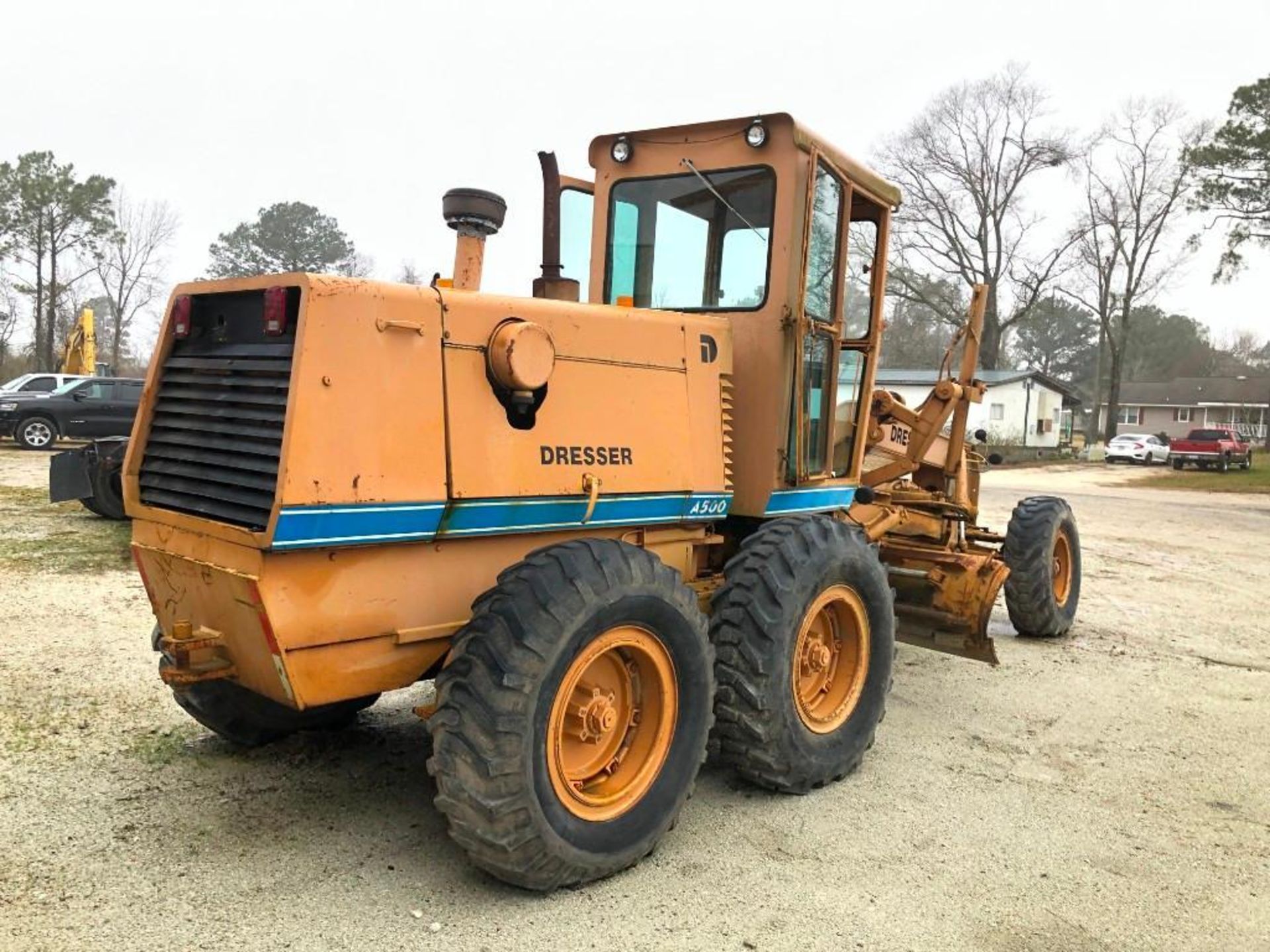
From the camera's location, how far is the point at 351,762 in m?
4.41

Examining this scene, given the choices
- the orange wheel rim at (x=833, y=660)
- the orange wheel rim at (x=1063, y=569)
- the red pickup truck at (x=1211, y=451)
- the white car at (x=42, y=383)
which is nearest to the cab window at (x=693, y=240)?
the orange wheel rim at (x=833, y=660)

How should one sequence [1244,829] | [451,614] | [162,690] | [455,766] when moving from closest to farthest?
1. [455,766]
2. [451,614]
3. [1244,829]
4. [162,690]

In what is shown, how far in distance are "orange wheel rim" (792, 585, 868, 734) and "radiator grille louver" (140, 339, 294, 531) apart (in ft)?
7.88

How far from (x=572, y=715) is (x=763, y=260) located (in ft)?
7.67

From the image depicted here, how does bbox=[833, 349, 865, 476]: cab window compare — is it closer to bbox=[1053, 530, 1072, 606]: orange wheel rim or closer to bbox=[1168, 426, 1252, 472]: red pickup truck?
bbox=[1053, 530, 1072, 606]: orange wheel rim

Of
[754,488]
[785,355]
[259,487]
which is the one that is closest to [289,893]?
[259,487]

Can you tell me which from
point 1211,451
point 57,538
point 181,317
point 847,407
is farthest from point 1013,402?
point 181,317

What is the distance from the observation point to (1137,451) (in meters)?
40.2

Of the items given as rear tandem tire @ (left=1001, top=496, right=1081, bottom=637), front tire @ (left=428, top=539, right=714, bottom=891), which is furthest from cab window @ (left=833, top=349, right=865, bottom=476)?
rear tandem tire @ (left=1001, top=496, right=1081, bottom=637)

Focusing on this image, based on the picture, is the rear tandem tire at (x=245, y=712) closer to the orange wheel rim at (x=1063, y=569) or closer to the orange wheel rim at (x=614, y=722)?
the orange wheel rim at (x=614, y=722)

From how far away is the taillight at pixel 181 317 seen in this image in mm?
3561

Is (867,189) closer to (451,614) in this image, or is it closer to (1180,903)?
(451,614)

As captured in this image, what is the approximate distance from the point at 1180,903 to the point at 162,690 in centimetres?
501

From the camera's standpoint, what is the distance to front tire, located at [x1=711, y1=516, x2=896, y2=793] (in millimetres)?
3934
